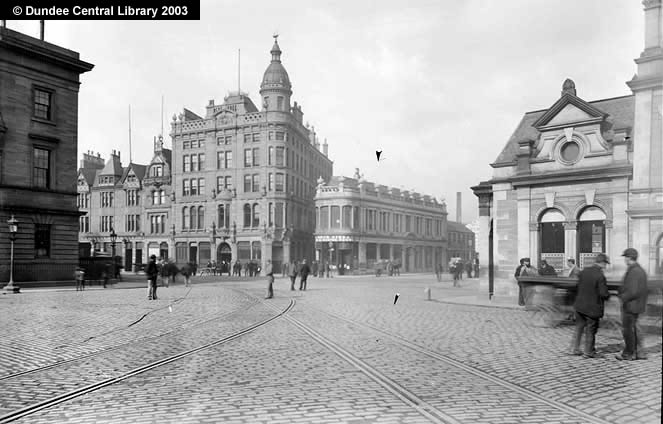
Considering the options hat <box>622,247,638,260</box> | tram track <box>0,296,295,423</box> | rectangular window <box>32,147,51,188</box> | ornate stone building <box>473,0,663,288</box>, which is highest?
rectangular window <box>32,147,51,188</box>

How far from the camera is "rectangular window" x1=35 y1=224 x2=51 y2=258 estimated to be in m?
26.2

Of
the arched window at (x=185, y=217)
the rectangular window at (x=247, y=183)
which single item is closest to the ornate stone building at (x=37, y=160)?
the rectangular window at (x=247, y=183)

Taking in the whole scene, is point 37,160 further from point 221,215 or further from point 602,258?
point 221,215

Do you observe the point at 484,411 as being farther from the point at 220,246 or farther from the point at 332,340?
the point at 220,246

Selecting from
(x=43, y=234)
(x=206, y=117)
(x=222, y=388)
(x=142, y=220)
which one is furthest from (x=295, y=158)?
(x=222, y=388)

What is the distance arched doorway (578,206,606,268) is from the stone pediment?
0.98 meters

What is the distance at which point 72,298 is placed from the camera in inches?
775

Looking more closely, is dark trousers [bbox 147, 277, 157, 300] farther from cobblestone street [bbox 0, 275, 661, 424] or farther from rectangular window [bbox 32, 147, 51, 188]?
rectangular window [bbox 32, 147, 51, 188]

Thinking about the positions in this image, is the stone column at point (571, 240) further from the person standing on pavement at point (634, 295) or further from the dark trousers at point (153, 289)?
the dark trousers at point (153, 289)

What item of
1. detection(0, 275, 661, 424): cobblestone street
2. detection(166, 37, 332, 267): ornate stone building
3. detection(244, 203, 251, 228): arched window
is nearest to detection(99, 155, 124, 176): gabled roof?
detection(166, 37, 332, 267): ornate stone building

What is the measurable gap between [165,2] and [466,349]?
21.3 feet

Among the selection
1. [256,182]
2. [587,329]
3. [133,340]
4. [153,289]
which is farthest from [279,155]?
[587,329]

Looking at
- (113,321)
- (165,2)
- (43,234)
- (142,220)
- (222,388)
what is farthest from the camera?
(142,220)

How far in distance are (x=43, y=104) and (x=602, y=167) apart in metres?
24.9
